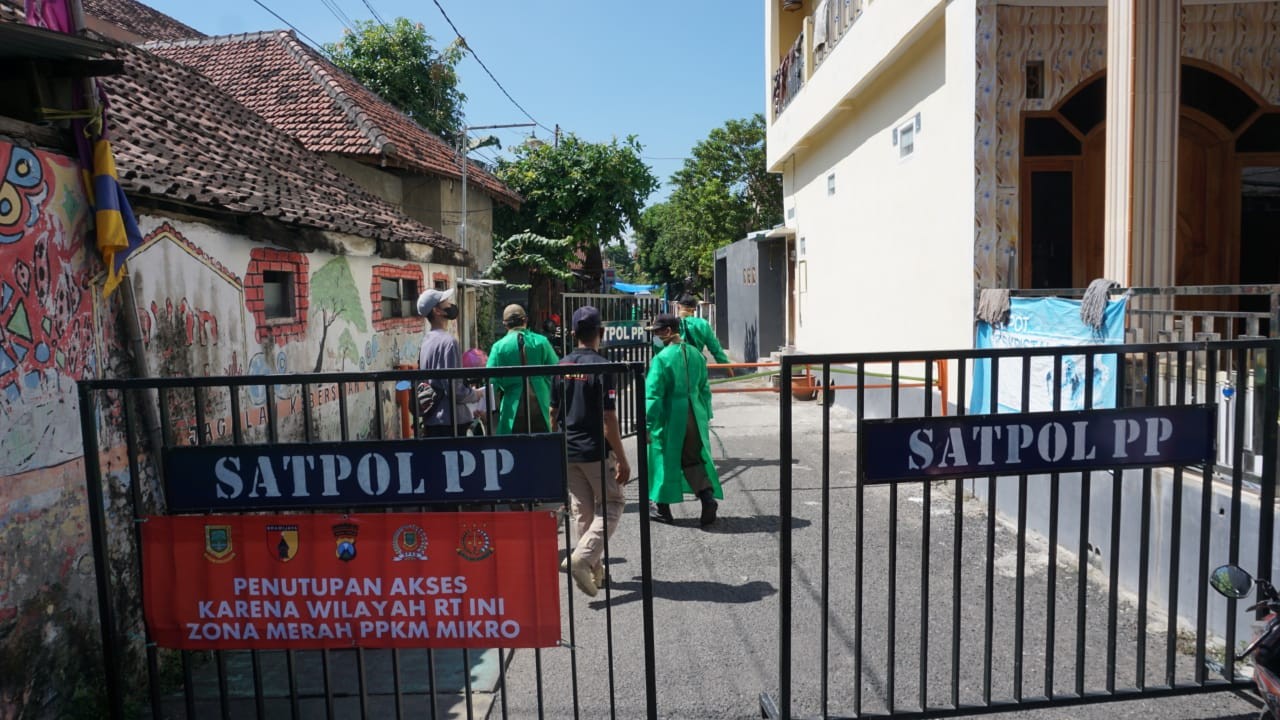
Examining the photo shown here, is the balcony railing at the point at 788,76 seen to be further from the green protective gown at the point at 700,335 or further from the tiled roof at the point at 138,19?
the tiled roof at the point at 138,19

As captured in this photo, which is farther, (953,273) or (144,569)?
(953,273)

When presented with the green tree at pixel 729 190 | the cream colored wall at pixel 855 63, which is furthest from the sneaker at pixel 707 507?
the green tree at pixel 729 190

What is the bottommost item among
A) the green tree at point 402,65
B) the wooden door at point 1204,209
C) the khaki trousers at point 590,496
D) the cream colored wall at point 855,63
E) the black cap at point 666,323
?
the khaki trousers at point 590,496

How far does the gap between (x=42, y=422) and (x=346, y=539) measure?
1.64m

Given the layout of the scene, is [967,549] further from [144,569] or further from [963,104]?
[144,569]

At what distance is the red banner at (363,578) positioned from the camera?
3184 millimetres

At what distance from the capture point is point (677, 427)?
6898mm

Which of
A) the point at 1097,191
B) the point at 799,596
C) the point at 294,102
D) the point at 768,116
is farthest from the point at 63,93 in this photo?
the point at 768,116

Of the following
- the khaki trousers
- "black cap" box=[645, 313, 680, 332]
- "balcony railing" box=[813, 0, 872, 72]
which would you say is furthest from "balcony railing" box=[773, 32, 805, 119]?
the khaki trousers

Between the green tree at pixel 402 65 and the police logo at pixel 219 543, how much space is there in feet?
67.4

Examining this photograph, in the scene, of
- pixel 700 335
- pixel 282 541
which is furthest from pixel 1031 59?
pixel 282 541

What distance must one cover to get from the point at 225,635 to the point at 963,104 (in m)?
7.97

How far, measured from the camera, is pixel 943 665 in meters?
4.34

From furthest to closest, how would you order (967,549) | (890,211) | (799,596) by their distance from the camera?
(890,211), (967,549), (799,596)
